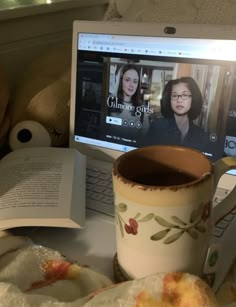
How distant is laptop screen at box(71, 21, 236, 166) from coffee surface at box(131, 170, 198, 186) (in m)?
0.23

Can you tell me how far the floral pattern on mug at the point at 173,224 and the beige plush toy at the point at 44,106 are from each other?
1.46ft

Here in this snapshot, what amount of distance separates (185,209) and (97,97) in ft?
1.35

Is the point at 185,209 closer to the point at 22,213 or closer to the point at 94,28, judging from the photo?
the point at 22,213

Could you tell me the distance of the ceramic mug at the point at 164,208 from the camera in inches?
16.7

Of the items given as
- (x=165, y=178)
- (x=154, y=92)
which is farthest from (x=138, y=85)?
(x=165, y=178)

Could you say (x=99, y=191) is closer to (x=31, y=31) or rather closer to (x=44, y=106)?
(x=44, y=106)

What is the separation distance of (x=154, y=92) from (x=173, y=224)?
1.15ft

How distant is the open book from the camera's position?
572 mm

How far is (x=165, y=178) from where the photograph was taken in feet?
1.60

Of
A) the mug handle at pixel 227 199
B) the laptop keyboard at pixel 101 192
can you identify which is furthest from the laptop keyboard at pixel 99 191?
the mug handle at pixel 227 199

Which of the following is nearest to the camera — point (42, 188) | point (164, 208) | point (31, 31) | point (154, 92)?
point (164, 208)

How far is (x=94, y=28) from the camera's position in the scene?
0.77m

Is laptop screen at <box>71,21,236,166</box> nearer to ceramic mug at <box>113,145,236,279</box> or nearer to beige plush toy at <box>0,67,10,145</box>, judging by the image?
beige plush toy at <box>0,67,10,145</box>

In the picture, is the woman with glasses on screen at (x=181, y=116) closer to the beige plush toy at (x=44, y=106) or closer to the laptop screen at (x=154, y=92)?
the laptop screen at (x=154, y=92)
